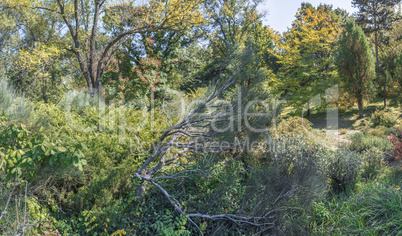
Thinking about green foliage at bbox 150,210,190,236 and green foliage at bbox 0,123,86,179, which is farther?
green foliage at bbox 150,210,190,236

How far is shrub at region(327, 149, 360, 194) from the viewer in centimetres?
385

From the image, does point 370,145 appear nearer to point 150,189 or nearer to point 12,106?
point 150,189

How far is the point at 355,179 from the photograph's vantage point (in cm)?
392

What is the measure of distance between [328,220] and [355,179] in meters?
1.27

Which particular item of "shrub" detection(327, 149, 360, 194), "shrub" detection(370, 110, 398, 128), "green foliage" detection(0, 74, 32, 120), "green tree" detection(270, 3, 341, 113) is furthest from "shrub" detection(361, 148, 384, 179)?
"green tree" detection(270, 3, 341, 113)

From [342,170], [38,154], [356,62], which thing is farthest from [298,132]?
[356,62]

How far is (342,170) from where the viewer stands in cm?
387

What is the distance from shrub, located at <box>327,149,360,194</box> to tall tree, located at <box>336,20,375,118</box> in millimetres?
8099

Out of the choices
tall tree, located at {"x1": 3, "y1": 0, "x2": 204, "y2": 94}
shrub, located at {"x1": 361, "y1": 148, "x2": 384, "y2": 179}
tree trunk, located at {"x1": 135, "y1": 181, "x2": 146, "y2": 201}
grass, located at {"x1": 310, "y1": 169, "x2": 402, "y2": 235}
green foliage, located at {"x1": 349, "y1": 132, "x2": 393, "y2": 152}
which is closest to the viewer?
grass, located at {"x1": 310, "y1": 169, "x2": 402, "y2": 235}

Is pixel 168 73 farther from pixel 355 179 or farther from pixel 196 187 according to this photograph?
pixel 355 179

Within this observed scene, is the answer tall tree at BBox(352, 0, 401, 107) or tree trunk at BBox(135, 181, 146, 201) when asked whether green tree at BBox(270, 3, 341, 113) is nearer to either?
tall tree at BBox(352, 0, 401, 107)

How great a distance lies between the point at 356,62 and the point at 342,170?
858 centimetres

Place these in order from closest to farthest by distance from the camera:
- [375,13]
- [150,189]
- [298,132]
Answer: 1. [150,189]
2. [298,132]
3. [375,13]

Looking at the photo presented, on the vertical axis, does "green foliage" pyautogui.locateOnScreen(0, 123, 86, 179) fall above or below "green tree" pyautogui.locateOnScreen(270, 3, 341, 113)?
below
